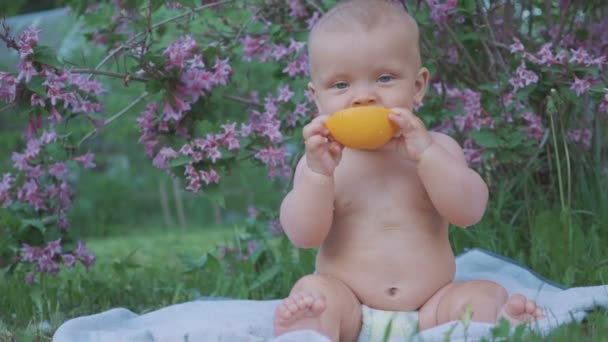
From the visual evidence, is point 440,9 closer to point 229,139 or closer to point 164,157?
point 229,139

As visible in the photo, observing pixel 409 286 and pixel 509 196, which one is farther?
pixel 509 196

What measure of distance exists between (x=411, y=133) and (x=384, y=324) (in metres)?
0.48

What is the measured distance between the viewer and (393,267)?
2.32 m

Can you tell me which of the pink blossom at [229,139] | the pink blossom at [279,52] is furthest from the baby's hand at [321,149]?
the pink blossom at [279,52]

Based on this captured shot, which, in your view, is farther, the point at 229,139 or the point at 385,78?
the point at 229,139

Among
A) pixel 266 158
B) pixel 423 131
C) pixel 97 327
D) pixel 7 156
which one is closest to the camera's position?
pixel 423 131

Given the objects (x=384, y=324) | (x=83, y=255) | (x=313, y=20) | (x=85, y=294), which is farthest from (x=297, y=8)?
(x=384, y=324)

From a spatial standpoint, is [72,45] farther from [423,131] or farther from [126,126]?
[423,131]

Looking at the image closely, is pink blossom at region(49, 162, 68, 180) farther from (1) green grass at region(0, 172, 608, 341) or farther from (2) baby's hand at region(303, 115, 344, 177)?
(2) baby's hand at region(303, 115, 344, 177)

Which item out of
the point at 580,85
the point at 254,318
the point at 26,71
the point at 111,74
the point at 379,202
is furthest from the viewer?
the point at 111,74

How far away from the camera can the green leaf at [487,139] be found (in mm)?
2994

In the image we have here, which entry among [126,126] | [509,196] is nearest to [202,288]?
[509,196]

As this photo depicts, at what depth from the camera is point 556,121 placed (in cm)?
332

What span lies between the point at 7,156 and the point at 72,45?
4.10ft
